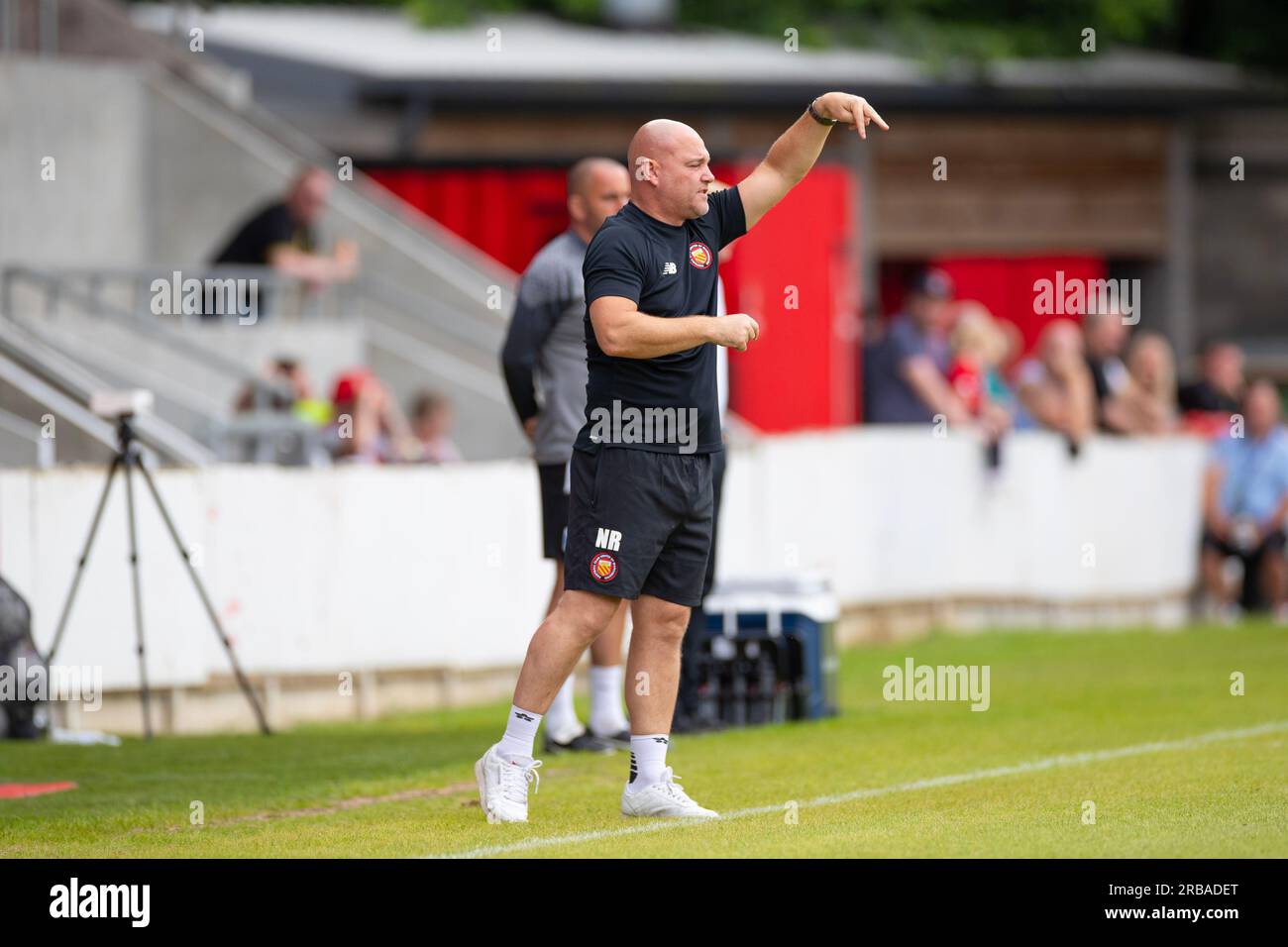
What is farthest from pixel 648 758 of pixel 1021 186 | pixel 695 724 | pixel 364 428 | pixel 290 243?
pixel 1021 186

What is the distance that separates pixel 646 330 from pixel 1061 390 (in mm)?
10847

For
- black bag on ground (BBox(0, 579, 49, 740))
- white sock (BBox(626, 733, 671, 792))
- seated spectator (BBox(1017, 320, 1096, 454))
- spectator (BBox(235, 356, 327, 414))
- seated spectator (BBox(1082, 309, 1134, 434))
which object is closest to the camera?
white sock (BBox(626, 733, 671, 792))

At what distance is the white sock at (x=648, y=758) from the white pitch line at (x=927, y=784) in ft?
0.64

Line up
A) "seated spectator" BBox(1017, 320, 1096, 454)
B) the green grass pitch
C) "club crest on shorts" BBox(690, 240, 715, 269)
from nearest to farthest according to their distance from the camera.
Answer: the green grass pitch
"club crest on shorts" BBox(690, 240, 715, 269)
"seated spectator" BBox(1017, 320, 1096, 454)

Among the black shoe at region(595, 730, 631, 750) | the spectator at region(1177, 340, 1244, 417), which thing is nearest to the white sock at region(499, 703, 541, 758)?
the black shoe at region(595, 730, 631, 750)

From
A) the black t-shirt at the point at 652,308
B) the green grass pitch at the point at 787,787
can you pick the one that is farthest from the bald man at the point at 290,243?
the black t-shirt at the point at 652,308

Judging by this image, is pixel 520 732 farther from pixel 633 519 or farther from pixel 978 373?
pixel 978 373

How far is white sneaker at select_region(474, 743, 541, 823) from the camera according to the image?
8727mm

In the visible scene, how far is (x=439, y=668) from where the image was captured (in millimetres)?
13648

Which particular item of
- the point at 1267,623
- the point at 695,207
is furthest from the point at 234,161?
the point at 695,207

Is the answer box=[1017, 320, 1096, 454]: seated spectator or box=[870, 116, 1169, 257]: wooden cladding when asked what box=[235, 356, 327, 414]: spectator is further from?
box=[870, 116, 1169, 257]: wooden cladding

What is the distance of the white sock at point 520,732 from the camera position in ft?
28.6

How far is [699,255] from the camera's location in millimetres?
8727

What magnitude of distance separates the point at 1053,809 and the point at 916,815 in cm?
50
